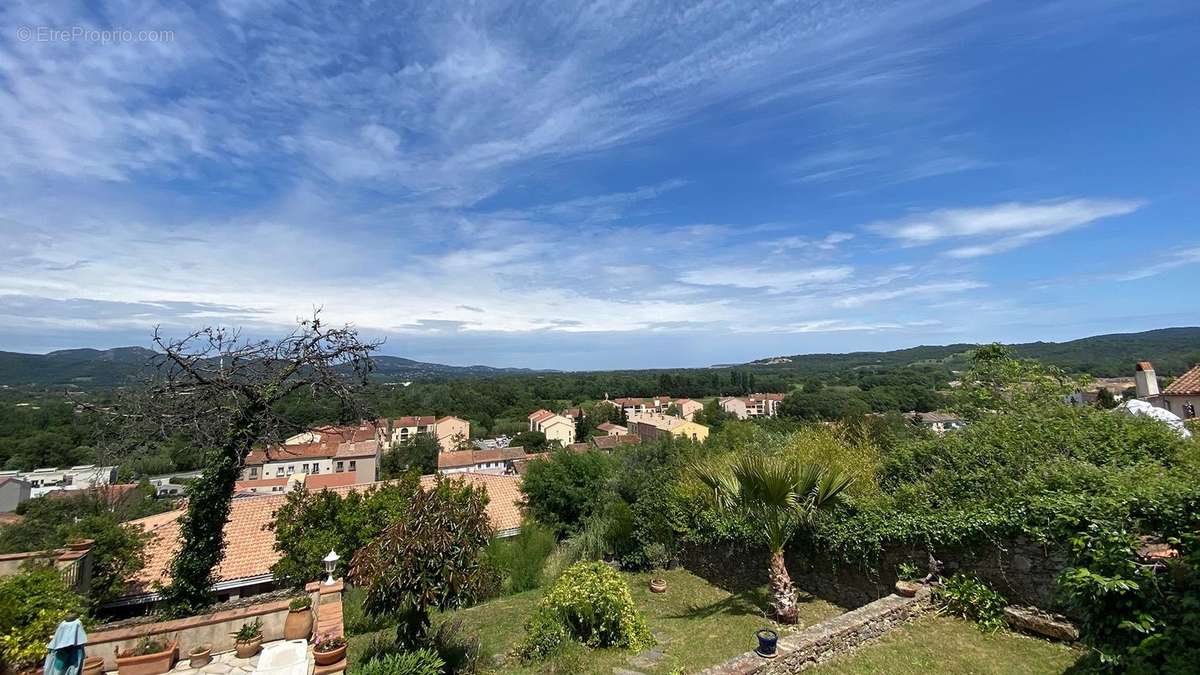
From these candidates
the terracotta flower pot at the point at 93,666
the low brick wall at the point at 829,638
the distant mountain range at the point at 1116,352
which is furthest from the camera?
Result: the distant mountain range at the point at 1116,352

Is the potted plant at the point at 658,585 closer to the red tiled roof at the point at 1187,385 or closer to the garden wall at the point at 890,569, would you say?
the garden wall at the point at 890,569

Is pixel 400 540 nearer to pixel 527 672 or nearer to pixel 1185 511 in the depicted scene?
pixel 527 672

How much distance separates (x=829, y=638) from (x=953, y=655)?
1.48m

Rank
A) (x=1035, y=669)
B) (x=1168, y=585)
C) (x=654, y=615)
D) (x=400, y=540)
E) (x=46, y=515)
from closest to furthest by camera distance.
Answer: (x=1168, y=585)
(x=1035, y=669)
(x=400, y=540)
(x=654, y=615)
(x=46, y=515)

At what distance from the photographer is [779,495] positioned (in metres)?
7.50

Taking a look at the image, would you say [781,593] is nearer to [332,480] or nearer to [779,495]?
[779,495]

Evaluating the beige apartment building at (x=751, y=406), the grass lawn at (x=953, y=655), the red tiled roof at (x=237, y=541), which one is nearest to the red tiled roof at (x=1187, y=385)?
the grass lawn at (x=953, y=655)

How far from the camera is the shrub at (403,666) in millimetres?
5141

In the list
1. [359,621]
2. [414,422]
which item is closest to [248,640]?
[359,621]

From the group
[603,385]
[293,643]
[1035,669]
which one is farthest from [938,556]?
[603,385]

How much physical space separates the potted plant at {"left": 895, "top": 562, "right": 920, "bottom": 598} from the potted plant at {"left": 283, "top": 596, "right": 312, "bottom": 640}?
911 centimetres

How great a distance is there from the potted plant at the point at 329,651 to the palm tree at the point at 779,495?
5.70 m

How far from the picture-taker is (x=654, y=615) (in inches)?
384

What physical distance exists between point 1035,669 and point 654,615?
6.07m
